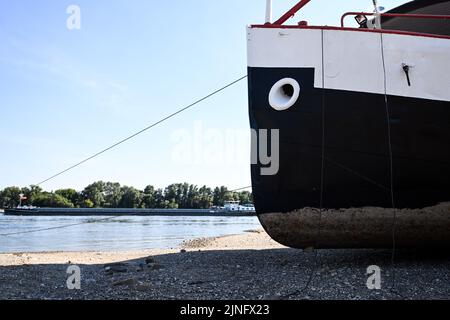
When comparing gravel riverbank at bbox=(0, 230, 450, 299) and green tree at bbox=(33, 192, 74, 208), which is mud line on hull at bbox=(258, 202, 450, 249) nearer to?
gravel riverbank at bbox=(0, 230, 450, 299)

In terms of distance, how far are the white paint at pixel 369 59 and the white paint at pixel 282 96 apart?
26 cm

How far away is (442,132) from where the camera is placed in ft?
21.1

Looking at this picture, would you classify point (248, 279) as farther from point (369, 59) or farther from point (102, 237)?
point (102, 237)

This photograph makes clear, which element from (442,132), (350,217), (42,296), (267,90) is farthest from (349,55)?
(42,296)

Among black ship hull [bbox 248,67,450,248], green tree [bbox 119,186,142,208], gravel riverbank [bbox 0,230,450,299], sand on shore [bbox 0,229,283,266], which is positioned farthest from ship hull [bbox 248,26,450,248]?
green tree [bbox 119,186,142,208]

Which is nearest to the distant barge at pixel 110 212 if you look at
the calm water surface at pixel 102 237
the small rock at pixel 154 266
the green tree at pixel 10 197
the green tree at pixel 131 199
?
the green tree at pixel 131 199

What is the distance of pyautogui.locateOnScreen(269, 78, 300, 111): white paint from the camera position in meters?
6.48

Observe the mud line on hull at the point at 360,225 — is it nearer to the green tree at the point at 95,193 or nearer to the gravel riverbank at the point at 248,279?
the gravel riverbank at the point at 248,279

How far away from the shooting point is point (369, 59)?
20.9ft

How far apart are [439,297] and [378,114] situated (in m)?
2.64

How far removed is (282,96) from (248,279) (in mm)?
2849

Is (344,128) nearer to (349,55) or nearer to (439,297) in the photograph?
(349,55)

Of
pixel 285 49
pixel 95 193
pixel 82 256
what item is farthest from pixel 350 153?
pixel 95 193

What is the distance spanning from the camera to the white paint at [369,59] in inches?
249
